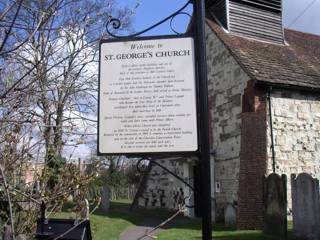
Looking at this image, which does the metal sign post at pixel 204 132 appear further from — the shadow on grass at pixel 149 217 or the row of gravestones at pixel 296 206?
the shadow on grass at pixel 149 217

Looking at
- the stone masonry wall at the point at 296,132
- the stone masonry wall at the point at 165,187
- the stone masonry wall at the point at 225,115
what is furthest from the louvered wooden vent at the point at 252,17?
the stone masonry wall at the point at 165,187

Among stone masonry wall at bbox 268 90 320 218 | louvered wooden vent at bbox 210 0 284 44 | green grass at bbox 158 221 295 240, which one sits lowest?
green grass at bbox 158 221 295 240

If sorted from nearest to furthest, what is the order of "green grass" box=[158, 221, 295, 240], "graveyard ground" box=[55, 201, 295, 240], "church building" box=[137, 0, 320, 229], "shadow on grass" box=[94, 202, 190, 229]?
"green grass" box=[158, 221, 295, 240]
"graveyard ground" box=[55, 201, 295, 240]
"church building" box=[137, 0, 320, 229]
"shadow on grass" box=[94, 202, 190, 229]

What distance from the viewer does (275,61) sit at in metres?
19.6

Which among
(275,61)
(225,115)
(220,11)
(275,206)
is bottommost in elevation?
(275,206)

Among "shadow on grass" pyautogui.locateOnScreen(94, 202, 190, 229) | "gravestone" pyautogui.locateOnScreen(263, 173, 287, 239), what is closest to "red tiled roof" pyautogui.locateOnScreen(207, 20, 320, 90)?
"gravestone" pyautogui.locateOnScreen(263, 173, 287, 239)

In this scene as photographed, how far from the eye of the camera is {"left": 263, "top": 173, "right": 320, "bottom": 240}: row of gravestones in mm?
12398

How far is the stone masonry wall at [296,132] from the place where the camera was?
18.1 meters

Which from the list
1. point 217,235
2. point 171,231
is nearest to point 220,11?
point 171,231

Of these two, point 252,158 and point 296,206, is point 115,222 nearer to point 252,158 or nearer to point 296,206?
point 252,158

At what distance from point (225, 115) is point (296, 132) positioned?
113 inches

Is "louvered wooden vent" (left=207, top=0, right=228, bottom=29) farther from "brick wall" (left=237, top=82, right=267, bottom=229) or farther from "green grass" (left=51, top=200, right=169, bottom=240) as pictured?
"green grass" (left=51, top=200, right=169, bottom=240)

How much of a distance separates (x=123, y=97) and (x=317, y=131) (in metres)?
16.6

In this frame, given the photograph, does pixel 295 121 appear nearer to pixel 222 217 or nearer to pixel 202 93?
pixel 222 217
